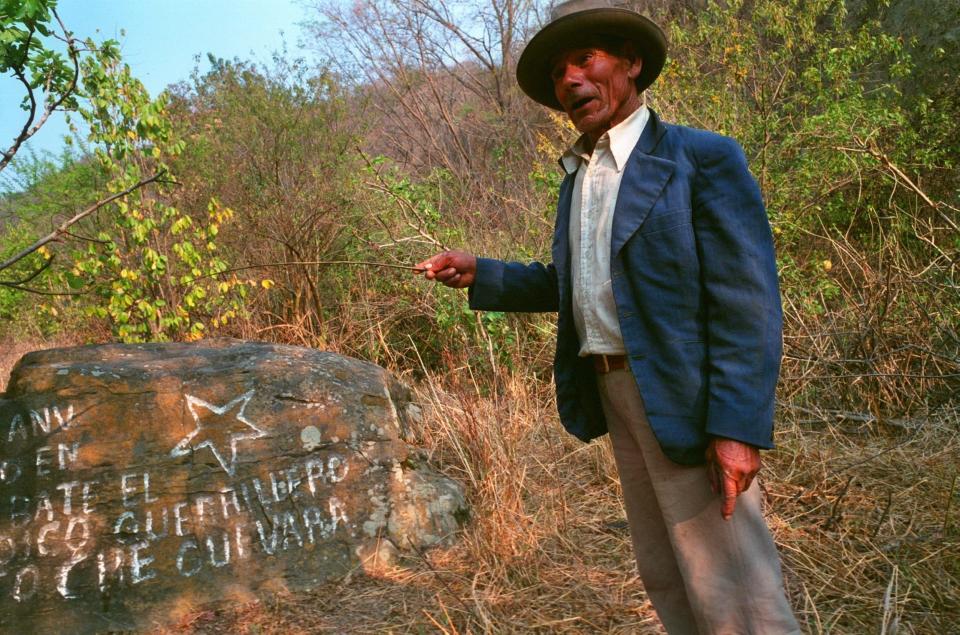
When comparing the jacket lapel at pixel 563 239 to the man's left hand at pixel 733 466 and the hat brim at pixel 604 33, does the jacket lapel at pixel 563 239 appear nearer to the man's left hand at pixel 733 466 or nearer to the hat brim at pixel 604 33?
the hat brim at pixel 604 33

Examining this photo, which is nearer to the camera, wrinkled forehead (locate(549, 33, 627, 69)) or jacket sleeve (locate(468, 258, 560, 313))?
wrinkled forehead (locate(549, 33, 627, 69))

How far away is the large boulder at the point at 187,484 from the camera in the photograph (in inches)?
120

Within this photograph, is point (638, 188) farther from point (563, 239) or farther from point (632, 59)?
point (632, 59)

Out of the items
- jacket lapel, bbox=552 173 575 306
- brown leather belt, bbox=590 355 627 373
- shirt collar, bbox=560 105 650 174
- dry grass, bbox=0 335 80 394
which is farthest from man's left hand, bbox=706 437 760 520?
dry grass, bbox=0 335 80 394

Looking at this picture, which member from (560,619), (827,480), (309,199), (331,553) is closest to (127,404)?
(331,553)

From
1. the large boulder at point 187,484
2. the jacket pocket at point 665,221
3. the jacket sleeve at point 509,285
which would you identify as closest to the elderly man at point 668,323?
the jacket pocket at point 665,221

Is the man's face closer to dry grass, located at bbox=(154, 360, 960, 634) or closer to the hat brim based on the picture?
the hat brim

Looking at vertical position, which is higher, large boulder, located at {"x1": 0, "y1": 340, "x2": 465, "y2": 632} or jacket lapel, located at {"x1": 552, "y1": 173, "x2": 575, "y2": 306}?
jacket lapel, located at {"x1": 552, "y1": 173, "x2": 575, "y2": 306}

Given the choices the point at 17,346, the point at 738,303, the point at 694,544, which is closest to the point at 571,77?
the point at 738,303

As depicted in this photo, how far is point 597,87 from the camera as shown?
190cm

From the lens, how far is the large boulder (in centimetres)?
305

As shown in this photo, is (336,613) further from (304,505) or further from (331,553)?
(304,505)

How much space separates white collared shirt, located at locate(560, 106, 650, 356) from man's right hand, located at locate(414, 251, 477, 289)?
1.31 feet

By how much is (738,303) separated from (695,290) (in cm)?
12
